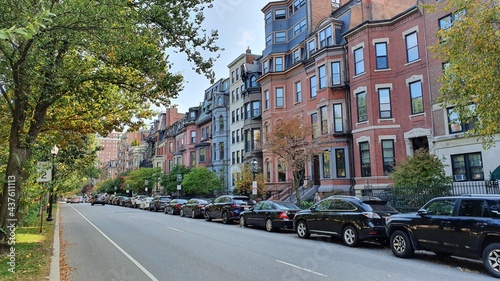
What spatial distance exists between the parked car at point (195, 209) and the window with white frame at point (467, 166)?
16.3 meters

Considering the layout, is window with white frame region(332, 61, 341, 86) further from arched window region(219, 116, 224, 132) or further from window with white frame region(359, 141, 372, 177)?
arched window region(219, 116, 224, 132)

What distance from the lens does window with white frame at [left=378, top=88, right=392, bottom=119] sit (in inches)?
990

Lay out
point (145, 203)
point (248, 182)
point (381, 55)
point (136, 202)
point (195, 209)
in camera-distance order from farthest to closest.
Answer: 1. point (136, 202)
2. point (145, 203)
3. point (248, 182)
4. point (195, 209)
5. point (381, 55)

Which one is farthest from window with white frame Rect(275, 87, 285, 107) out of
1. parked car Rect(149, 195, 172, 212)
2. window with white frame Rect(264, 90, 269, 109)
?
parked car Rect(149, 195, 172, 212)

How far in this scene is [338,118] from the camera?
2845cm

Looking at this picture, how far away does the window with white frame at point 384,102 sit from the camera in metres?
25.1

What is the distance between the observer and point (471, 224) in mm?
8906

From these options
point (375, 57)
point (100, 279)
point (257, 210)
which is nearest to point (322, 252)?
point (100, 279)

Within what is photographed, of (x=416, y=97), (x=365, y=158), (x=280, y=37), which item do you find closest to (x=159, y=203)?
(x=280, y=37)

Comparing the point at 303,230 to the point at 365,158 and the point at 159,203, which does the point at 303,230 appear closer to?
the point at 365,158

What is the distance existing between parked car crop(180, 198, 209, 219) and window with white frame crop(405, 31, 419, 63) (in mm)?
17257

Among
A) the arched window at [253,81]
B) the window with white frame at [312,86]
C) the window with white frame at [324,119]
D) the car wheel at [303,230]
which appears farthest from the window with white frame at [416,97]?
the arched window at [253,81]

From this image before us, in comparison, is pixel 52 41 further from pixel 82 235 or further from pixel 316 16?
pixel 316 16

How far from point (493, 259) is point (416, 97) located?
56.4 feet
